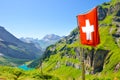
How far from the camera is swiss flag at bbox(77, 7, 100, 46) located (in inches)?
786

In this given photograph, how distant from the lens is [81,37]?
2141cm

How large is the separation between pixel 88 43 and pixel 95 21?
80.0 inches

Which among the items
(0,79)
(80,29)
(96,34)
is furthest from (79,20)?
(0,79)

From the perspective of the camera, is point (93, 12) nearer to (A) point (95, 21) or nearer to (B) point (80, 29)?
(A) point (95, 21)

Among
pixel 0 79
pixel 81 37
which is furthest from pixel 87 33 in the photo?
pixel 0 79

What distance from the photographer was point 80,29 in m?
21.4

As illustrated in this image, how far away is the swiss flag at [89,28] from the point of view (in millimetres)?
19969

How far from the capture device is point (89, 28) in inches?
810

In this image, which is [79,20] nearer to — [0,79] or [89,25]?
[89,25]

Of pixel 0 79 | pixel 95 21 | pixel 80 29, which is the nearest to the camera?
pixel 95 21

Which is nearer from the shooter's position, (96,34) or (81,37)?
(96,34)

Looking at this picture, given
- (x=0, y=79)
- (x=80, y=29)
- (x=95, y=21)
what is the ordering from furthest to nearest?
(x=0, y=79)
(x=80, y=29)
(x=95, y=21)

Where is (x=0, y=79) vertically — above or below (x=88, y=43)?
above

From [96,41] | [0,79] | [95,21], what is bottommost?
[96,41]
